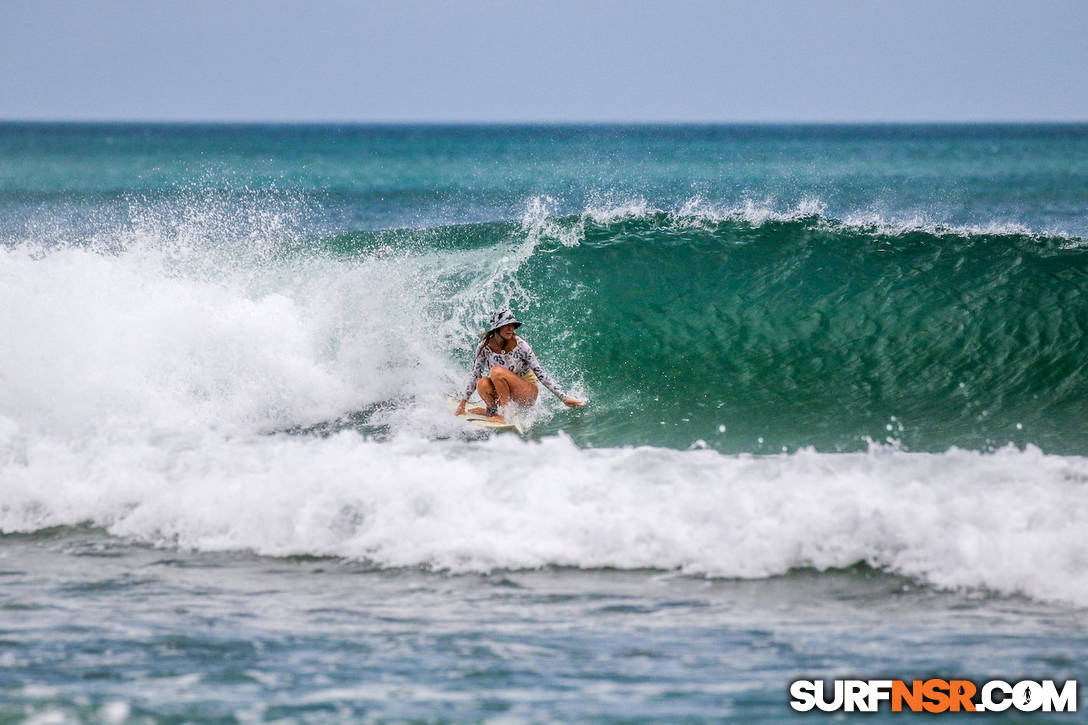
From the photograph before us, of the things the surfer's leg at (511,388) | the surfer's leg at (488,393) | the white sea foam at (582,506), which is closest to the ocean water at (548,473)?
the white sea foam at (582,506)

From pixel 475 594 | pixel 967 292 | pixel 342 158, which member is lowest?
pixel 475 594

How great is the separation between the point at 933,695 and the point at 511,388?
5.81 metres

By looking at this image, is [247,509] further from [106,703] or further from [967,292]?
[967,292]

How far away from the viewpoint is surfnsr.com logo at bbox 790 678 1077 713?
4.52m

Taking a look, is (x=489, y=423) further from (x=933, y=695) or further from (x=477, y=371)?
(x=933, y=695)

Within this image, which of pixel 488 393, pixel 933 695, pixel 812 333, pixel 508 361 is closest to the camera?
pixel 933 695

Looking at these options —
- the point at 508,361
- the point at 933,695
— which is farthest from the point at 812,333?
the point at 933,695

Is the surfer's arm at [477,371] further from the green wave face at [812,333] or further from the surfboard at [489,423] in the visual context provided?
the green wave face at [812,333]

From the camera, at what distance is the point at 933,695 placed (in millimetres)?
4660

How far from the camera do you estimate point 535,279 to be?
13836 millimetres

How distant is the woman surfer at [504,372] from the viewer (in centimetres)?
993

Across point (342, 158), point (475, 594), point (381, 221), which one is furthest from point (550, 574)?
point (342, 158)

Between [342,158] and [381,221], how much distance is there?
3305 cm

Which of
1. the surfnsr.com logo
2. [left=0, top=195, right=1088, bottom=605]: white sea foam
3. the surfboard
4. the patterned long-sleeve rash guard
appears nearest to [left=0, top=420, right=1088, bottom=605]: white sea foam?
[left=0, top=195, right=1088, bottom=605]: white sea foam
